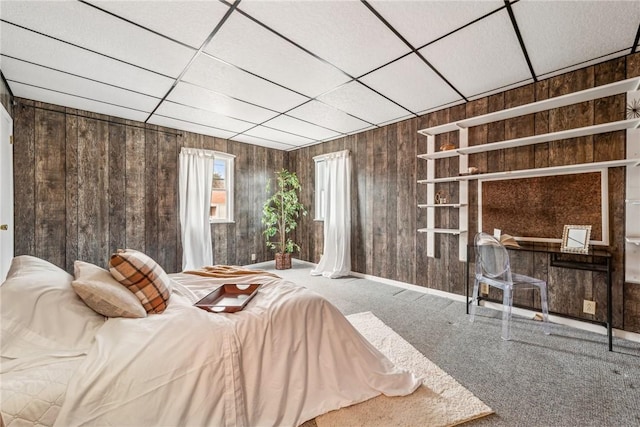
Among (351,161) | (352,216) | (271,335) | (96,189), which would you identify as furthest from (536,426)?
(96,189)

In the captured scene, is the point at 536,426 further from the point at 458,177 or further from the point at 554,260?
the point at 458,177

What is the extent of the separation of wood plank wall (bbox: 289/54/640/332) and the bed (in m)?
2.28

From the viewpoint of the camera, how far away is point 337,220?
4.73 m

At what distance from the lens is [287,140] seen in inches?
A: 194

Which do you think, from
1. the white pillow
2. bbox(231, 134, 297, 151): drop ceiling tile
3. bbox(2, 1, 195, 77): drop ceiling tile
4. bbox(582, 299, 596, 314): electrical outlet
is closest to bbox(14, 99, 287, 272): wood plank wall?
bbox(231, 134, 297, 151): drop ceiling tile

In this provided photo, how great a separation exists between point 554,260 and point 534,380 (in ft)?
4.55

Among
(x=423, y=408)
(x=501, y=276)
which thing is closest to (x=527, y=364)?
(x=501, y=276)

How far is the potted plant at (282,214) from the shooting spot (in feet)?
16.8

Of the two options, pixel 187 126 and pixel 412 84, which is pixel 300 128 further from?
pixel 412 84

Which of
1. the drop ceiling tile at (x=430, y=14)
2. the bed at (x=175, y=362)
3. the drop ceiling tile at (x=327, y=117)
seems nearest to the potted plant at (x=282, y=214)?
the drop ceiling tile at (x=327, y=117)

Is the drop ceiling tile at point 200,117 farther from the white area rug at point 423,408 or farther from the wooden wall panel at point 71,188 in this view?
the white area rug at point 423,408

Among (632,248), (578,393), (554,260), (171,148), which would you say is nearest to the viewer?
(578,393)

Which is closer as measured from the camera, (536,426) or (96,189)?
(536,426)

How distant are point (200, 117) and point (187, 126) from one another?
0.57m
